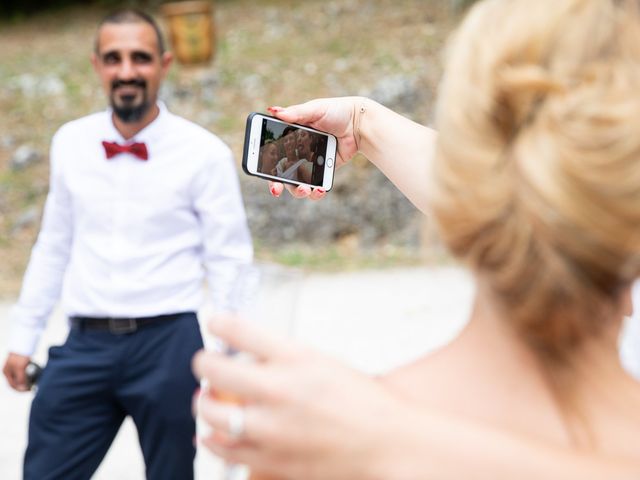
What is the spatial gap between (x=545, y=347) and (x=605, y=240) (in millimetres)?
176

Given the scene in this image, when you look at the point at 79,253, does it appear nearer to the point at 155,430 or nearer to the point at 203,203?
the point at 203,203

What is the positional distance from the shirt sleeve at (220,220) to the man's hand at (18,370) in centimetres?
72

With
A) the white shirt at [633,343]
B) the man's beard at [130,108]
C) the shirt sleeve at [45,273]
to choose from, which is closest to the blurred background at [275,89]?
the shirt sleeve at [45,273]

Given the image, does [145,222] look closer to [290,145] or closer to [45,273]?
[45,273]

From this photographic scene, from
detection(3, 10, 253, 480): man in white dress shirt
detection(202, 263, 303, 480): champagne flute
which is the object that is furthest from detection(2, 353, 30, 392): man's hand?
detection(202, 263, 303, 480): champagne flute

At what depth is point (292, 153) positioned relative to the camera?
213cm

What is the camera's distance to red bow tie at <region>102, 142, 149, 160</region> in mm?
2998

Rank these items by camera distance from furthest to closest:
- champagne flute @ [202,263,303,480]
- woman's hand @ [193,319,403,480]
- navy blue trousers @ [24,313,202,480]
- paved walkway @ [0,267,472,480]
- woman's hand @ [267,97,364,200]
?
paved walkway @ [0,267,472,480]
navy blue trousers @ [24,313,202,480]
woman's hand @ [267,97,364,200]
champagne flute @ [202,263,303,480]
woman's hand @ [193,319,403,480]

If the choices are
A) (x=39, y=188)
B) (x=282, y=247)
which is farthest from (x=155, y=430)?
(x=39, y=188)

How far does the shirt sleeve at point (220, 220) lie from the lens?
2.99 meters

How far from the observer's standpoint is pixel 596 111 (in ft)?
2.99

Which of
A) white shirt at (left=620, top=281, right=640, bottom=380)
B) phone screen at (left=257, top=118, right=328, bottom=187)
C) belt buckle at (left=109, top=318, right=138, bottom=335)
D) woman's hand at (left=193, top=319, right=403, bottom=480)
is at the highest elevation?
phone screen at (left=257, top=118, right=328, bottom=187)

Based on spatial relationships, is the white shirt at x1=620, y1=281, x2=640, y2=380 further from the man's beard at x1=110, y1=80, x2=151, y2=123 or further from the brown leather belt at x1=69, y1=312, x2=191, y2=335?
the man's beard at x1=110, y1=80, x2=151, y2=123

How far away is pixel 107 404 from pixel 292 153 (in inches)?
48.2
